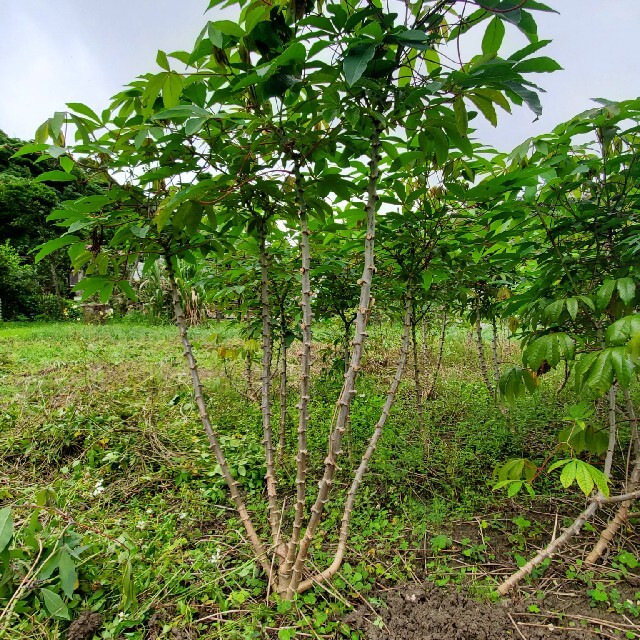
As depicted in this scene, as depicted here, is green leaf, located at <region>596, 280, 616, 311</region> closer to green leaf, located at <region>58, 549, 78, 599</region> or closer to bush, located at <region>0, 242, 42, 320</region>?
green leaf, located at <region>58, 549, 78, 599</region>

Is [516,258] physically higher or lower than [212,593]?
higher

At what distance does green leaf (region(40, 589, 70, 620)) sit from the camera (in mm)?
1303

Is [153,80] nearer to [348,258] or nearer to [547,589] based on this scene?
[348,258]

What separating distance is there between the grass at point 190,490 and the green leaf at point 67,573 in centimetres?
2

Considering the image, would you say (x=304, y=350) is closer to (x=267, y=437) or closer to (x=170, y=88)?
(x=267, y=437)

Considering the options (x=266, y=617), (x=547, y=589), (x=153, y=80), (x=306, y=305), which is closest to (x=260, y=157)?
(x=153, y=80)

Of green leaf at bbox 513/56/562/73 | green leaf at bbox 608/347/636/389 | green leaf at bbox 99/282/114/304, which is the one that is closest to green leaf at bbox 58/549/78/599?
green leaf at bbox 99/282/114/304

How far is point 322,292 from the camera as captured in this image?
2.64m

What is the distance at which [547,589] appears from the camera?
1.51 m

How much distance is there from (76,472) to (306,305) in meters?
2.00

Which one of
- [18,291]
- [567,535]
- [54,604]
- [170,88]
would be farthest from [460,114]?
[18,291]

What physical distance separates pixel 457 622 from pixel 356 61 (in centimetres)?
164

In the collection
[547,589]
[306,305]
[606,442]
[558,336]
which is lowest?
[547,589]

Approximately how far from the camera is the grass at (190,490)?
1.41m
